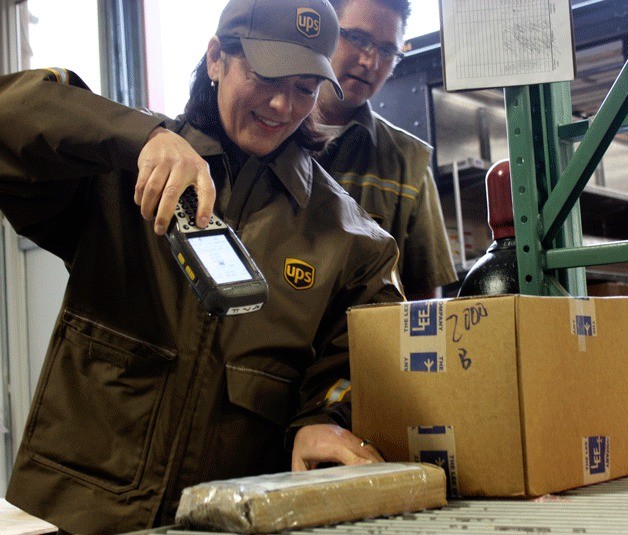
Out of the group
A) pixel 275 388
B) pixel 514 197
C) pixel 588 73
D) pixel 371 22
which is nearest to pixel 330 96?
pixel 371 22

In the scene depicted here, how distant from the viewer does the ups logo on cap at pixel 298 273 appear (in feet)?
4.64

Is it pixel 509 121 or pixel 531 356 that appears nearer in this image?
pixel 531 356

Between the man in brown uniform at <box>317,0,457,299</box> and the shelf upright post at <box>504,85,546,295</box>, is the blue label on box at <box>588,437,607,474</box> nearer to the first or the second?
the shelf upright post at <box>504,85,546,295</box>

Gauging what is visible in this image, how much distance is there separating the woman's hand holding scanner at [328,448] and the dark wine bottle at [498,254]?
54 cm

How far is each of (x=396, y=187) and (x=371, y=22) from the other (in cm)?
40

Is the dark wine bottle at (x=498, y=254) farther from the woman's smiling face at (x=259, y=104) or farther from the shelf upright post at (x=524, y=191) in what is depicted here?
the woman's smiling face at (x=259, y=104)

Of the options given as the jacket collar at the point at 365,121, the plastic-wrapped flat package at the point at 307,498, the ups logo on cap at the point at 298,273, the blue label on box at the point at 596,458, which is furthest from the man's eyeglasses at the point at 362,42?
the plastic-wrapped flat package at the point at 307,498

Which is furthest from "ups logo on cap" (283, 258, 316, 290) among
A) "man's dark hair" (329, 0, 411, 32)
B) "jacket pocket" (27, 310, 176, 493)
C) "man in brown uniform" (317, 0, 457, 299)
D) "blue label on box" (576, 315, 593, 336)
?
"man's dark hair" (329, 0, 411, 32)

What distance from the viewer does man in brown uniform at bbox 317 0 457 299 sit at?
2.00 meters

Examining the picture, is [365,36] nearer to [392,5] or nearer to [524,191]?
[392,5]

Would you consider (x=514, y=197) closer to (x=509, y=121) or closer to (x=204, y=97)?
(x=509, y=121)

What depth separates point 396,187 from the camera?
204cm

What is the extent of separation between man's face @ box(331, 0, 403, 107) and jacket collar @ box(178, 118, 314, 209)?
0.53m

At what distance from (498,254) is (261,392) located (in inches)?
22.9
